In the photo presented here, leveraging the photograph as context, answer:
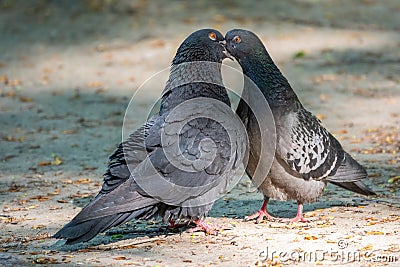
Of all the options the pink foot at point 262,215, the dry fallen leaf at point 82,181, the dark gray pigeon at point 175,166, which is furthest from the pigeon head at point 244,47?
the dry fallen leaf at point 82,181

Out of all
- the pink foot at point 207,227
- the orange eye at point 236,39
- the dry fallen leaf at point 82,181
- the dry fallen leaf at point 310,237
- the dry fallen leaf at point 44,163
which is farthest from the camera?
the dry fallen leaf at point 44,163

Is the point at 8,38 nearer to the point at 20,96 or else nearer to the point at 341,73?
the point at 20,96

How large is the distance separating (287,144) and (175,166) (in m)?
0.97

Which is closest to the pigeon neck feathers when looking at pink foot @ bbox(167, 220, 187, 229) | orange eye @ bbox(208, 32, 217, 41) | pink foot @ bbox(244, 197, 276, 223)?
orange eye @ bbox(208, 32, 217, 41)

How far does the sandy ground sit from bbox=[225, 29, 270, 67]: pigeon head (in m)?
1.35

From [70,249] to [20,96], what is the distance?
6124 mm

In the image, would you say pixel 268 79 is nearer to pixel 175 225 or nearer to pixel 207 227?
pixel 207 227

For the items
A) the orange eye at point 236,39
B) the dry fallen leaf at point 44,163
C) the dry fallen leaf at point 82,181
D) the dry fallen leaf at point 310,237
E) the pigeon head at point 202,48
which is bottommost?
the dry fallen leaf at point 310,237

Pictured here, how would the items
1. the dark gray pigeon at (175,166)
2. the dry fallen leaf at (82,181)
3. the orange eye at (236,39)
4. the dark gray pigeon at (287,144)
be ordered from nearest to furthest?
1. the dark gray pigeon at (175,166)
2. the dark gray pigeon at (287,144)
3. the orange eye at (236,39)
4. the dry fallen leaf at (82,181)

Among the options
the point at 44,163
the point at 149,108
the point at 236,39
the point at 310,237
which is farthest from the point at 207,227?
the point at 149,108

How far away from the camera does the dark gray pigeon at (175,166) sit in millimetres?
5359

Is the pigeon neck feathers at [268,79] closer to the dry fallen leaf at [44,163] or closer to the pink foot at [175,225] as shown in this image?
the pink foot at [175,225]

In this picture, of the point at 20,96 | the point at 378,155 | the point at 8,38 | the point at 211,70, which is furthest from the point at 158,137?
the point at 8,38

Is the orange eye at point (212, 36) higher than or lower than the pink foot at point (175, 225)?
higher
